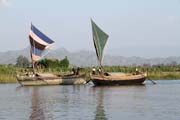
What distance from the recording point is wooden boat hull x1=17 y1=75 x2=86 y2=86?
58.1m

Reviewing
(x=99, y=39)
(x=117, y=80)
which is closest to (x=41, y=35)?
(x=99, y=39)

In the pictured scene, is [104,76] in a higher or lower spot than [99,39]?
lower

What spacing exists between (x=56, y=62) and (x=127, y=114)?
63.8 m

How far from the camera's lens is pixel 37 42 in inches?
2367

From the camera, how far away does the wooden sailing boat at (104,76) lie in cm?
Result: 5556

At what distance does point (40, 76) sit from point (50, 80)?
1.55 meters

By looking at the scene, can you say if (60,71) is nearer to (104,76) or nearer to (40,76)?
(40,76)

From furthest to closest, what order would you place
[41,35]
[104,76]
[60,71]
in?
[60,71], [41,35], [104,76]

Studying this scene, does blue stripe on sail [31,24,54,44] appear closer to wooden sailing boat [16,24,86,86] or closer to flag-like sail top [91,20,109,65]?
wooden sailing boat [16,24,86,86]

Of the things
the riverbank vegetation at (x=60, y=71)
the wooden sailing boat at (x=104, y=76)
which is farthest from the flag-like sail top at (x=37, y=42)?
the riverbank vegetation at (x=60, y=71)

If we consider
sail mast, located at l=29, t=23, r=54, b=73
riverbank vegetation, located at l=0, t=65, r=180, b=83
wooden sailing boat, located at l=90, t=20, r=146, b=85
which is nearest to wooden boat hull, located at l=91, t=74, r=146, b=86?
wooden sailing boat, located at l=90, t=20, r=146, b=85

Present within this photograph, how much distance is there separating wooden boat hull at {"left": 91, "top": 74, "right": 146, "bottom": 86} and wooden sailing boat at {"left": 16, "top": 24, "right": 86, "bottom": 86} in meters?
4.38

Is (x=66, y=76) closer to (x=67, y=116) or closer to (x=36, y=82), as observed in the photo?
(x=36, y=82)

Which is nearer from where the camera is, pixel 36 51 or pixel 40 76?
pixel 40 76
